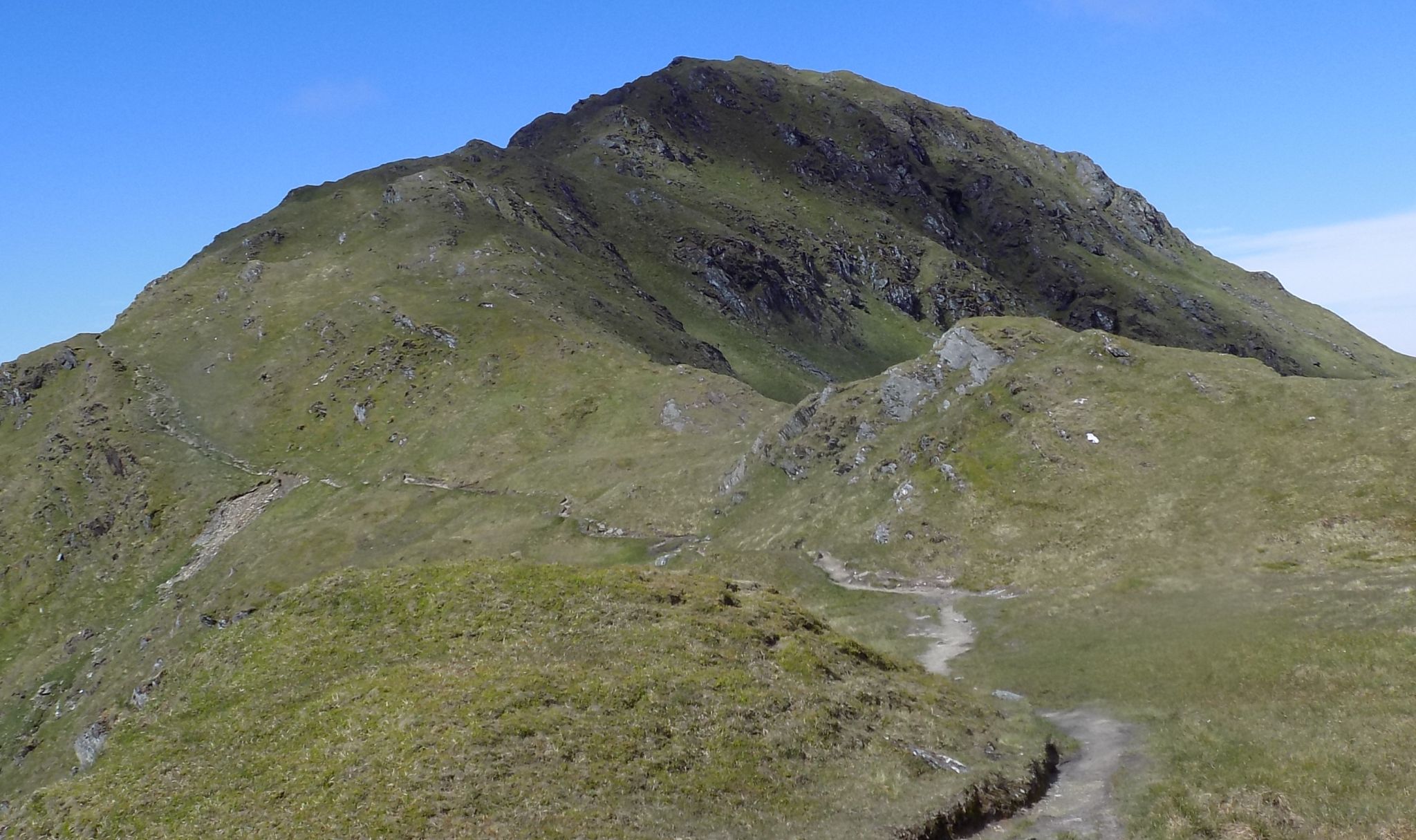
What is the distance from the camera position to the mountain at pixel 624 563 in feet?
86.0

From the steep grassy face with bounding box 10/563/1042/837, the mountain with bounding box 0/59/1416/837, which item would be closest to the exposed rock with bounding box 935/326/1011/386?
the mountain with bounding box 0/59/1416/837

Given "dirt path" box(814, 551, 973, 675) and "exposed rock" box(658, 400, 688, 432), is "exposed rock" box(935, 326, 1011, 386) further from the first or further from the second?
"exposed rock" box(658, 400, 688, 432)

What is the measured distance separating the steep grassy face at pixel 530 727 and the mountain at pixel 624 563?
0.17 m

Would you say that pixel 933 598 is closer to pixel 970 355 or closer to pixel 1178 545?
pixel 1178 545

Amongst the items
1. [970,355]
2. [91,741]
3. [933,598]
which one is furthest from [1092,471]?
[91,741]

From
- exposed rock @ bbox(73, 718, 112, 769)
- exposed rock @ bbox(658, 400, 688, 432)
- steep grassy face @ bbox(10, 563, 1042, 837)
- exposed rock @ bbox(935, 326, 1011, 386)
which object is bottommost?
exposed rock @ bbox(73, 718, 112, 769)

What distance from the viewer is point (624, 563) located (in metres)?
73.8

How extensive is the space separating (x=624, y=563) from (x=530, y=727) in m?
46.7

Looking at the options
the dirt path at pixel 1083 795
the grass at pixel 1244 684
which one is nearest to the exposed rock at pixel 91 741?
the dirt path at pixel 1083 795

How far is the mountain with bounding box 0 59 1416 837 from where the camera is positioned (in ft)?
86.0

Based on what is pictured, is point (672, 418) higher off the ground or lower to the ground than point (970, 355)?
lower

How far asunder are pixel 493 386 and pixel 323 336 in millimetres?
40537

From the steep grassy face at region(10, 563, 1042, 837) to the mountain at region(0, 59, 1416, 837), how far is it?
171mm

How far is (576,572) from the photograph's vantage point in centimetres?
4084
